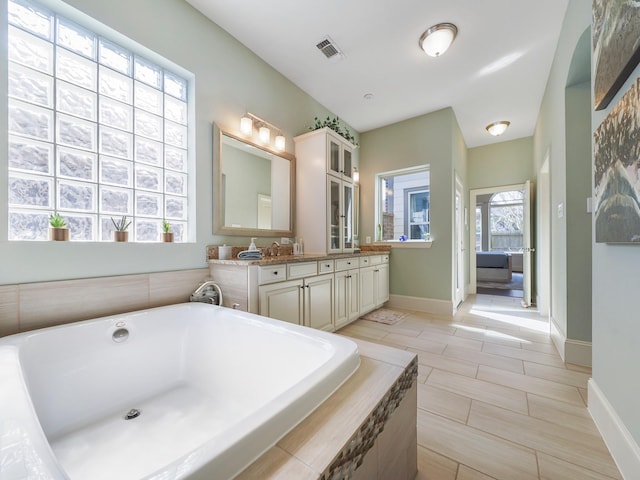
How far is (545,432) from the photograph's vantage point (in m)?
1.34

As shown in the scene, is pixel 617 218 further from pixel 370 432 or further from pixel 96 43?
pixel 96 43

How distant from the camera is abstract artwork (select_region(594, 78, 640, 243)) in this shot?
95 cm

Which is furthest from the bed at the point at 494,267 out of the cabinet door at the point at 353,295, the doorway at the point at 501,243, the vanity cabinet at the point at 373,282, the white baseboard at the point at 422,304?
the cabinet door at the point at 353,295

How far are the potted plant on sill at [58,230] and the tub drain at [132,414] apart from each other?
3.24 feet

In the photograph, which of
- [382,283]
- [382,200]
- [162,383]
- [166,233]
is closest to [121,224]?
[166,233]

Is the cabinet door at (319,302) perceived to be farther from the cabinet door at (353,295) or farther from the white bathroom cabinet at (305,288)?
the cabinet door at (353,295)

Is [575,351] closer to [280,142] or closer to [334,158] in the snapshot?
[334,158]

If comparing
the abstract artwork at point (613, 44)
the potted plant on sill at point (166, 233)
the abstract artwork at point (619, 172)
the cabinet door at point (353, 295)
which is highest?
the abstract artwork at point (613, 44)

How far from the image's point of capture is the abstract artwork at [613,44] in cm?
95

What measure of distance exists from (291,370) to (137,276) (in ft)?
4.10

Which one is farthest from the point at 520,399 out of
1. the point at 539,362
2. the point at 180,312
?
the point at 180,312

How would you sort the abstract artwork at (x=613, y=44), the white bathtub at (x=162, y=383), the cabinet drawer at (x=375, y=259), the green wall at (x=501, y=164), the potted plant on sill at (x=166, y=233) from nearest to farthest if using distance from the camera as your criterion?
the white bathtub at (x=162, y=383), the abstract artwork at (x=613, y=44), the potted plant on sill at (x=166, y=233), the cabinet drawer at (x=375, y=259), the green wall at (x=501, y=164)

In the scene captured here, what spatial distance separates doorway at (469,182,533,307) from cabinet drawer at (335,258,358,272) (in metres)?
2.83

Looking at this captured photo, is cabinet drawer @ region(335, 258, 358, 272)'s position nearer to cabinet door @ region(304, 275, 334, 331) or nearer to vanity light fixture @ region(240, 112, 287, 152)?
cabinet door @ region(304, 275, 334, 331)
